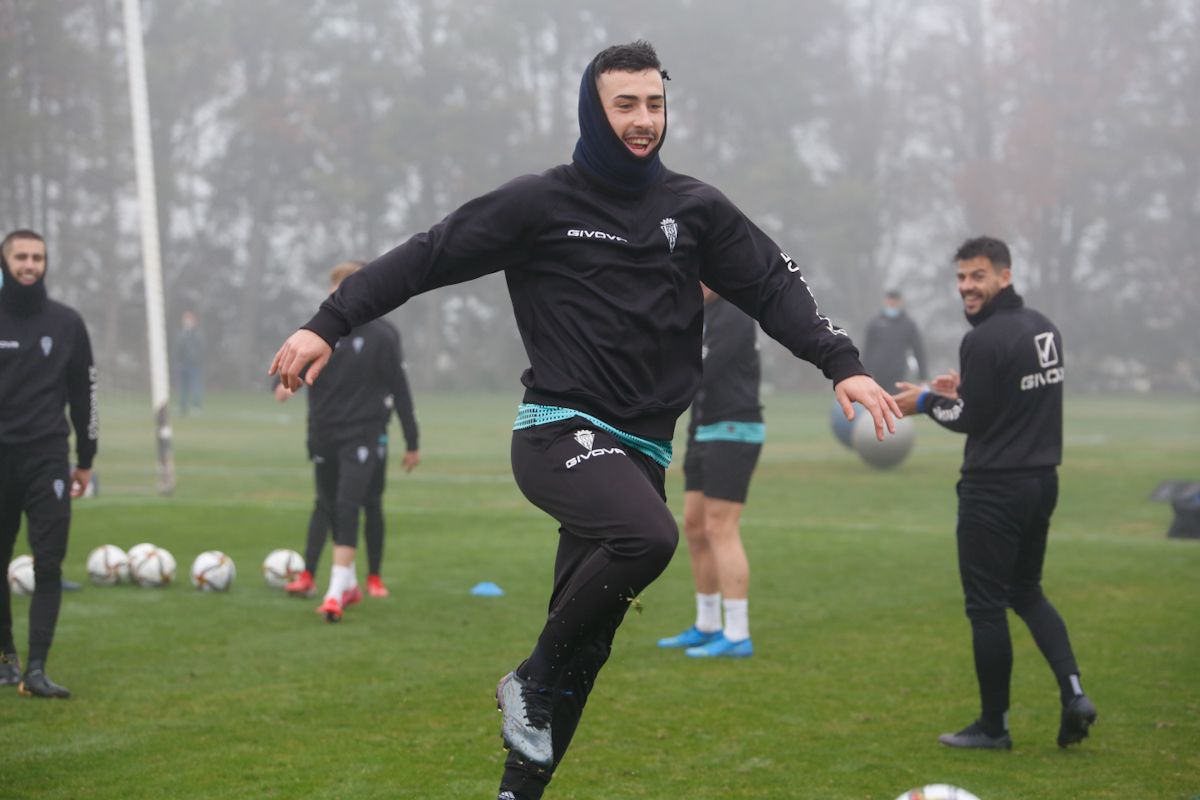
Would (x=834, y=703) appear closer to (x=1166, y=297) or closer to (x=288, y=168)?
(x=288, y=168)

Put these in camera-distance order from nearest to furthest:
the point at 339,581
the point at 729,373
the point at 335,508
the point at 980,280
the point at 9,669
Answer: the point at 980,280, the point at 9,669, the point at 729,373, the point at 339,581, the point at 335,508

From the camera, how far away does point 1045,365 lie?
6828 mm

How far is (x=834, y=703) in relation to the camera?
25.4 feet

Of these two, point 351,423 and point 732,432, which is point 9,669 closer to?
point 351,423

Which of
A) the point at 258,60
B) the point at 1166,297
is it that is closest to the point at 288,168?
the point at 258,60

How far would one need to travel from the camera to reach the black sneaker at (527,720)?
4648mm

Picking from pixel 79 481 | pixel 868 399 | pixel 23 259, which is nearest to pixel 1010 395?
pixel 868 399

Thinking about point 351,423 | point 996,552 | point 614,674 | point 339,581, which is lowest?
point 614,674

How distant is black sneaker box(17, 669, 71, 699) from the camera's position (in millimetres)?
7598

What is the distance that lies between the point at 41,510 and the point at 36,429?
430 mm

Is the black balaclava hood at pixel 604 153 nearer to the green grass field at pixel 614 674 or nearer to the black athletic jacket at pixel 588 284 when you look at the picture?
the black athletic jacket at pixel 588 284

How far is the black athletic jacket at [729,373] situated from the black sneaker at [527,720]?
182 inches

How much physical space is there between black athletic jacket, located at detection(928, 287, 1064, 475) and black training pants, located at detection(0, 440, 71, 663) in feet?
Result: 15.0

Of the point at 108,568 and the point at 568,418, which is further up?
the point at 568,418
